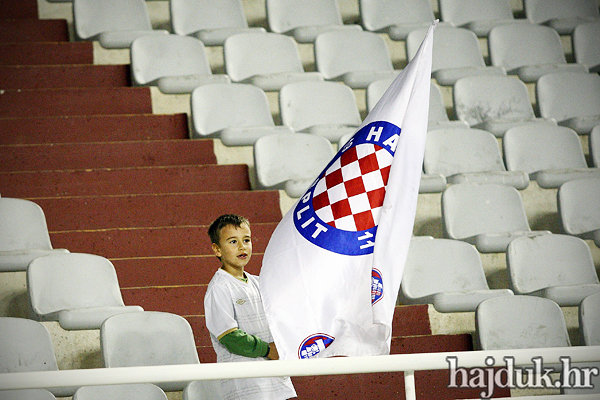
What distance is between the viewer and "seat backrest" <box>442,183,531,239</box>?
365 cm

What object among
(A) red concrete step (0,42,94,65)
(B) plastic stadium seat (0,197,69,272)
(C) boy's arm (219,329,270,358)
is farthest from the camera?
(A) red concrete step (0,42,94,65)

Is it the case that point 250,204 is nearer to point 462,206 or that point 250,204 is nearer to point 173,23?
point 462,206

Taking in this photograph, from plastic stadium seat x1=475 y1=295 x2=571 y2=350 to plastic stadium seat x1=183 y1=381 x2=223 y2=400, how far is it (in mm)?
1006

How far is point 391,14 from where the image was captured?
527 centimetres

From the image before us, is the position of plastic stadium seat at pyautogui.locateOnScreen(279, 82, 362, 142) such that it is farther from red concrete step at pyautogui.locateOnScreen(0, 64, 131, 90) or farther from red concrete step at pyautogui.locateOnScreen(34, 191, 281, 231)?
red concrete step at pyautogui.locateOnScreen(0, 64, 131, 90)

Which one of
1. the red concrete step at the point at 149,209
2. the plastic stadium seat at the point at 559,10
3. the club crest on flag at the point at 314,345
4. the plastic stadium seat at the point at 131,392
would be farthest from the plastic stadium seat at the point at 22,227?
the plastic stadium seat at the point at 559,10

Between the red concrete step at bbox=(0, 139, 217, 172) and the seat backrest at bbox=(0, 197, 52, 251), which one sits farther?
the red concrete step at bbox=(0, 139, 217, 172)

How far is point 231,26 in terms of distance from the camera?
5.07m

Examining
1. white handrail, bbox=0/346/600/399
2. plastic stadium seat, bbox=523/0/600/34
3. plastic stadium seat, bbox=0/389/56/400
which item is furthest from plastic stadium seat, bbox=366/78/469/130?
white handrail, bbox=0/346/600/399

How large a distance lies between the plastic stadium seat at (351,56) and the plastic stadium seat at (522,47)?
66 cm

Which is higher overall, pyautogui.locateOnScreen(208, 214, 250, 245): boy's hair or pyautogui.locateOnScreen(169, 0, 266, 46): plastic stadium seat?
pyautogui.locateOnScreen(169, 0, 266, 46): plastic stadium seat

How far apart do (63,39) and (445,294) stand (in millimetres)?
2782

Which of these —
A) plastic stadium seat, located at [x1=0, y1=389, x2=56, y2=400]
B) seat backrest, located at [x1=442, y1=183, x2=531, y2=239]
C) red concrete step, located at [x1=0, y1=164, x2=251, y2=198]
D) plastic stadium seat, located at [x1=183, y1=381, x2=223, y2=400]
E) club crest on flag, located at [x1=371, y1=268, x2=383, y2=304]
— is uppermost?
club crest on flag, located at [x1=371, y1=268, x2=383, y2=304]

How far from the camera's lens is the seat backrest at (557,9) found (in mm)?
5477
